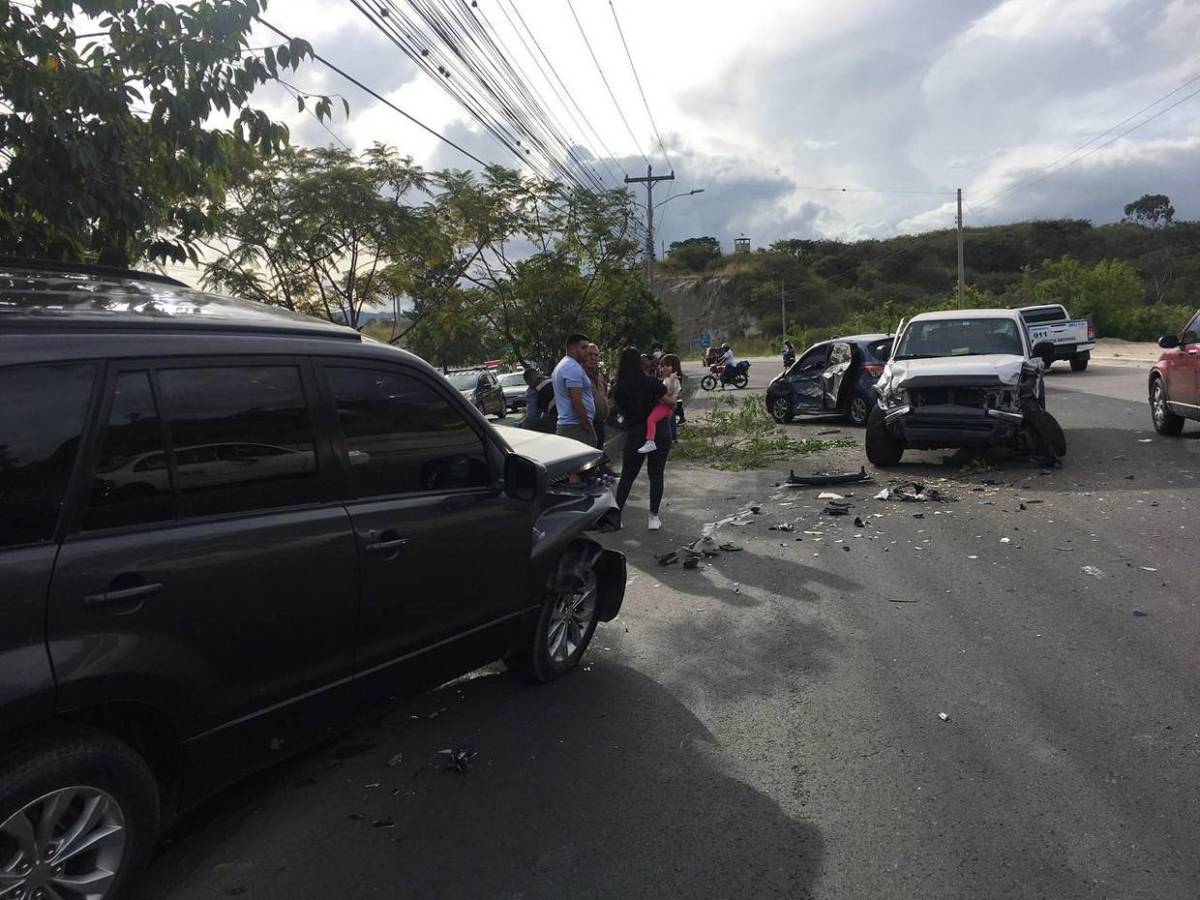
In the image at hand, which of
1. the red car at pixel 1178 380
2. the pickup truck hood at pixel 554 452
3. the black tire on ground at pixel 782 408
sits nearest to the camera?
the pickup truck hood at pixel 554 452

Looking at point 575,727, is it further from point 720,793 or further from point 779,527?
point 779,527

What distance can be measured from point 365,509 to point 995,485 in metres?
8.59

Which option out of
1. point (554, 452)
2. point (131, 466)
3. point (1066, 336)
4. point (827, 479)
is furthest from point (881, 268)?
point (131, 466)

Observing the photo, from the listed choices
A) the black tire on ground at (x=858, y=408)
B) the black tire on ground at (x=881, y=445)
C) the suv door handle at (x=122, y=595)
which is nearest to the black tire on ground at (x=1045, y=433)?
the black tire on ground at (x=881, y=445)

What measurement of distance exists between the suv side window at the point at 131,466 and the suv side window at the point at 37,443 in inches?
3.7

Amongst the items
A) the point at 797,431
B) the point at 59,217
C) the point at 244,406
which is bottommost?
the point at 797,431

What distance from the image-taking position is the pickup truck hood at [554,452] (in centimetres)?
534

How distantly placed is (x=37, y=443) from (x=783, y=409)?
1752 cm

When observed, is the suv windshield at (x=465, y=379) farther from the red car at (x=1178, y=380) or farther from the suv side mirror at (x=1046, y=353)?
the red car at (x=1178, y=380)

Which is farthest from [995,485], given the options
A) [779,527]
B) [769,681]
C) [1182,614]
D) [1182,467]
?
[769,681]

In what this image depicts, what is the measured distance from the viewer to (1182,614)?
5.62 m

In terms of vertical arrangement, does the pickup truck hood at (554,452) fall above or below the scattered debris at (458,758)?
above

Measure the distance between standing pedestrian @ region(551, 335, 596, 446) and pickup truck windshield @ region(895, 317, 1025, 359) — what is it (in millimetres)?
5397

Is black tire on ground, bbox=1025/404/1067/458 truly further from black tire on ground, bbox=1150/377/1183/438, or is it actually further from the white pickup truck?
the white pickup truck
